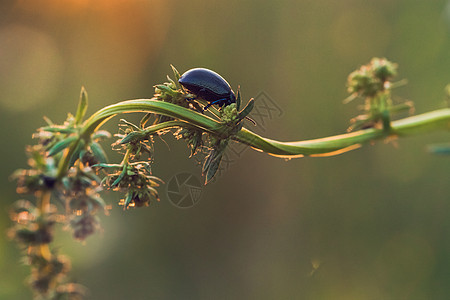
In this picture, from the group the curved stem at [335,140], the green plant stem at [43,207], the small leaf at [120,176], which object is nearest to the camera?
the curved stem at [335,140]

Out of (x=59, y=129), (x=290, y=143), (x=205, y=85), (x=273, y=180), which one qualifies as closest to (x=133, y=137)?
(x=205, y=85)

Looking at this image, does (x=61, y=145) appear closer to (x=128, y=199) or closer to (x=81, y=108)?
(x=81, y=108)

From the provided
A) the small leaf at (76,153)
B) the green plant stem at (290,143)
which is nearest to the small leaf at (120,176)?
the green plant stem at (290,143)

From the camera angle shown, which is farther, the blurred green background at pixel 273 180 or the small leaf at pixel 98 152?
the blurred green background at pixel 273 180

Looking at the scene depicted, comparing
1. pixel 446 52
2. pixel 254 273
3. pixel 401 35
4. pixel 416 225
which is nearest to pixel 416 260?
pixel 416 225

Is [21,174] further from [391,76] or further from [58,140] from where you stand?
[391,76]

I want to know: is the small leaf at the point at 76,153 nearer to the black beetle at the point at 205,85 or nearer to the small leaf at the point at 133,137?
the small leaf at the point at 133,137
